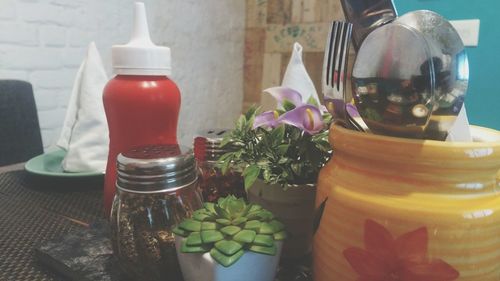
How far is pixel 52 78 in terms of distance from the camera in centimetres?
133

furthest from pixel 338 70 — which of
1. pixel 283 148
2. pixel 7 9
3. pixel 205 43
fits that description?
pixel 205 43

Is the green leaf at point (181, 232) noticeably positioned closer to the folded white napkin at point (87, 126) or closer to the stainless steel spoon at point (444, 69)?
the stainless steel spoon at point (444, 69)

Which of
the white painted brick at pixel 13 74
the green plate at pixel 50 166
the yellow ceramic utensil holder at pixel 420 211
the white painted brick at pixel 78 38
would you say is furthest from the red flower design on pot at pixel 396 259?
the white painted brick at pixel 78 38

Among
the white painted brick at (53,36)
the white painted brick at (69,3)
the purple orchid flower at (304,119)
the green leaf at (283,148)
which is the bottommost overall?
the green leaf at (283,148)

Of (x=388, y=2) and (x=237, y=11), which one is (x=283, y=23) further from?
(x=388, y=2)

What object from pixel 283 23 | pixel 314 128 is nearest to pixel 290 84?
pixel 314 128

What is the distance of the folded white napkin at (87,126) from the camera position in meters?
0.73

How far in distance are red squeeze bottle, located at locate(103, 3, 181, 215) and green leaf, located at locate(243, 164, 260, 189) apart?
161 millimetres

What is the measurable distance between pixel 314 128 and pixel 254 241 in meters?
0.14

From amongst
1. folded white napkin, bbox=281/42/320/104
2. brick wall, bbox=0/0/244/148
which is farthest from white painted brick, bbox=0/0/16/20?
folded white napkin, bbox=281/42/320/104

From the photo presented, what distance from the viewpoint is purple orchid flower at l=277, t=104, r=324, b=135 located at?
1.36 ft

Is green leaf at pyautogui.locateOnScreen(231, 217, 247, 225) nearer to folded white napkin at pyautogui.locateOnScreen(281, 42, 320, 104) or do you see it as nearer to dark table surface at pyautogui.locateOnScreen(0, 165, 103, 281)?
dark table surface at pyautogui.locateOnScreen(0, 165, 103, 281)

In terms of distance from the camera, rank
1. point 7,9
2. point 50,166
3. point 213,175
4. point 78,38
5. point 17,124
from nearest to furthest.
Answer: point 213,175
point 50,166
point 17,124
point 7,9
point 78,38

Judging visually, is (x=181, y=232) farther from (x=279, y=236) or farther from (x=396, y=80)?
(x=396, y=80)
